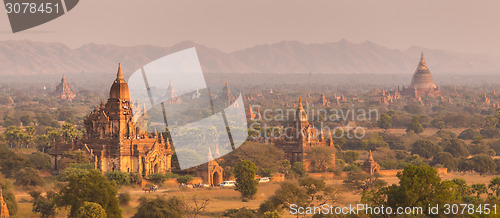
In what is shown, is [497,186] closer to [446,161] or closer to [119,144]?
[446,161]

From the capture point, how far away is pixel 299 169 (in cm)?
6662

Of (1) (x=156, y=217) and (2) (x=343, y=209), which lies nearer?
(1) (x=156, y=217)

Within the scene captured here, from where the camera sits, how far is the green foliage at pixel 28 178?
56125 millimetres

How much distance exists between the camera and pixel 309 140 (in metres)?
71.6

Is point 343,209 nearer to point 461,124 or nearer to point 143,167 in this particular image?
point 143,167

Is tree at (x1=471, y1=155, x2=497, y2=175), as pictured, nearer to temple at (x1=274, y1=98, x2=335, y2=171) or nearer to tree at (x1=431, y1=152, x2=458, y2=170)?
tree at (x1=431, y1=152, x2=458, y2=170)

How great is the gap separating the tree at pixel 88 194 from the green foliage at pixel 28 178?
9441 mm

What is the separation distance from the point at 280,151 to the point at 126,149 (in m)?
12.0

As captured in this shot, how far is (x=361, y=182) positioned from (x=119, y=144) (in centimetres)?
1516

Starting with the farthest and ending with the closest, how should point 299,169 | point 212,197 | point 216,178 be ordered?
point 299,169, point 216,178, point 212,197

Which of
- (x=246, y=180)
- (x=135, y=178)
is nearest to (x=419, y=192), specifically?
(x=246, y=180)

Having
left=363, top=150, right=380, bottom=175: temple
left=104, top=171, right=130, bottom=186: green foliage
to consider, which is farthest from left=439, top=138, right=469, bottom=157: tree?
left=104, top=171, right=130, bottom=186: green foliage

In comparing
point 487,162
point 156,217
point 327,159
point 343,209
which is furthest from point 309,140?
point 156,217
